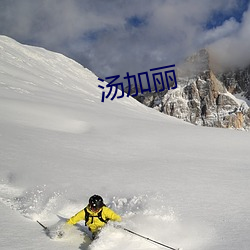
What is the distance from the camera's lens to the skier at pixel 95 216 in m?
5.43

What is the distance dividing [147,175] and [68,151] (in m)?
3.41

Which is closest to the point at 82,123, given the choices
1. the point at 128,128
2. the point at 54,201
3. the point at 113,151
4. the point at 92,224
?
the point at 128,128

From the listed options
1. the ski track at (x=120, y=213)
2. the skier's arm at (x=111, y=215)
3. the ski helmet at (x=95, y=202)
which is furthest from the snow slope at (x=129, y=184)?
the ski helmet at (x=95, y=202)

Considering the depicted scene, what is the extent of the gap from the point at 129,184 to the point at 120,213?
1488 mm

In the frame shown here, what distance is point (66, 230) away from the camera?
5.38m

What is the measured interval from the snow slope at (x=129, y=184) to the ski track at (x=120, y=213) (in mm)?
18

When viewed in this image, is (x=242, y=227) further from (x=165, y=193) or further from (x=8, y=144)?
(x=8, y=144)

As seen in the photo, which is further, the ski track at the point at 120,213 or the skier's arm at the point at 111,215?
the skier's arm at the point at 111,215

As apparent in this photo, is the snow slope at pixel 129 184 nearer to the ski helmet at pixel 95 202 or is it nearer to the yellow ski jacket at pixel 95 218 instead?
the yellow ski jacket at pixel 95 218

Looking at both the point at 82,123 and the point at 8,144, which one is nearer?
the point at 8,144

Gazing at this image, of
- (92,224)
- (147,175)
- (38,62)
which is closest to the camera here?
(92,224)

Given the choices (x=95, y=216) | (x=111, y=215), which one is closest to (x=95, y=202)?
(x=95, y=216)

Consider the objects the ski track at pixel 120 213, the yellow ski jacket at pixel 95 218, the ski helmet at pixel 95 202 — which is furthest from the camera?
the yellow ski jacket at pixel 95 218

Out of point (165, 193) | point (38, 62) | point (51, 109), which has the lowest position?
point (165, 193)
